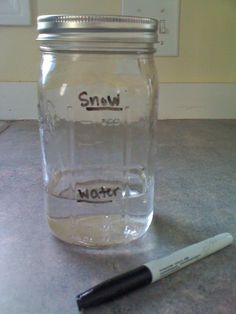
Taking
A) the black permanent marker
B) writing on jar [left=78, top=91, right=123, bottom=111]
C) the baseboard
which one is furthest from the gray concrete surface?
the baseboard

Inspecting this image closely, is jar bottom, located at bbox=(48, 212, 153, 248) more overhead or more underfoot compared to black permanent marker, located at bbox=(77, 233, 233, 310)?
more underfoot

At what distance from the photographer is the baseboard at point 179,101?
3.14ft

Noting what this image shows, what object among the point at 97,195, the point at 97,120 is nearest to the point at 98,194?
the point at 97,195

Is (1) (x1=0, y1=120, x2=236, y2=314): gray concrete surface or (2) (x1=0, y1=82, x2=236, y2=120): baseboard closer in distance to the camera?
(1) (x1=0, y1=120, x2=236, y2=314): gray concrete surface

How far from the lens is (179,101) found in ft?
3.22

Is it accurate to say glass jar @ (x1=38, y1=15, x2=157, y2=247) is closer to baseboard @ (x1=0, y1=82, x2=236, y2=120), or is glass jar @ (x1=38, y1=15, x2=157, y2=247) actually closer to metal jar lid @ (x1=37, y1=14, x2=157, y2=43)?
metal jar lid @ (x1=37, y1=14, x2=157, y2=43)

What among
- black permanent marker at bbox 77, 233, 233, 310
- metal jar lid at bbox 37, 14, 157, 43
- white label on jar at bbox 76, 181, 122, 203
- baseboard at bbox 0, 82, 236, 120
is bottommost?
baseboard at bbox 0, 82, 236, 120

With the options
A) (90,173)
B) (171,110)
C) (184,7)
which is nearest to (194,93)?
(171,110)

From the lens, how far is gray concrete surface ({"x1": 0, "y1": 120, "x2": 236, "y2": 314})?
0.91 feet

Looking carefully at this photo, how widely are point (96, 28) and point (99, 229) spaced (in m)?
0.19

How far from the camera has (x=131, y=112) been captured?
420 millimetres

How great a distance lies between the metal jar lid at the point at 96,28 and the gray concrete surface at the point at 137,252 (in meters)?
0.19

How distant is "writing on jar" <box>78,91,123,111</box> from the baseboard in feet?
2.02

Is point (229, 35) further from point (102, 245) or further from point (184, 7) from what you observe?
point (102, 245)
